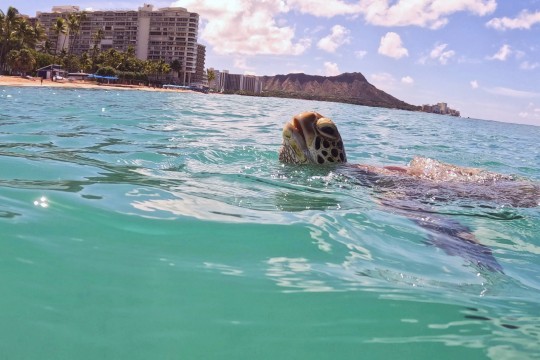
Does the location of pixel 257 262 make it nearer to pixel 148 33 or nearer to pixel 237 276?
pixel 237 276

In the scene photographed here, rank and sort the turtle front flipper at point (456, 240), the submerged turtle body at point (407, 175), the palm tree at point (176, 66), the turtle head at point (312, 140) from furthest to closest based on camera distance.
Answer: the palm tree at point (176, 66), the turtle head at point (312, 140), the submerged turtle body at point (407, 175), the turtle front flipper at point (456, 240)

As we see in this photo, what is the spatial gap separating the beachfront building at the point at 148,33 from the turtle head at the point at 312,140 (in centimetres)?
16159

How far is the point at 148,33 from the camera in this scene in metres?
169

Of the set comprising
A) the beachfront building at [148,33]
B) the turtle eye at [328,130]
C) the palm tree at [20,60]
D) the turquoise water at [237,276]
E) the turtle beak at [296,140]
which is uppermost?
the beachfront building at [148,33]

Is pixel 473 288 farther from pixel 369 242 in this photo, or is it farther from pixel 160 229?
pixel 160 229

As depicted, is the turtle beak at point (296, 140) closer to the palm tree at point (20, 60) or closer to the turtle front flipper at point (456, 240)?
the turtle front flipper at point (456, 240)

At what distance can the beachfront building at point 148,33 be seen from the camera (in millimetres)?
164375

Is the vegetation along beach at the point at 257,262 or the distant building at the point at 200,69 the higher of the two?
the distant building at the point at 200,69

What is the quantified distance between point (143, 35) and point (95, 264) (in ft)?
586

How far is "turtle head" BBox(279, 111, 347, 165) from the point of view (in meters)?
6.88

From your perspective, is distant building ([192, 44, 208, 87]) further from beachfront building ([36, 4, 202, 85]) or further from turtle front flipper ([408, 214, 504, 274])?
turtle front flipper ([408, 214, 504, 274])

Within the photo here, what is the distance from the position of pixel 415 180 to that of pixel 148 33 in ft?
574

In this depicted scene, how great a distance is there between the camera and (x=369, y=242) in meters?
3.51

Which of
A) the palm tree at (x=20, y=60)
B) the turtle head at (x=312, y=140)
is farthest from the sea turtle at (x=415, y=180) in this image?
the palm tree at (x=20, y=60)
